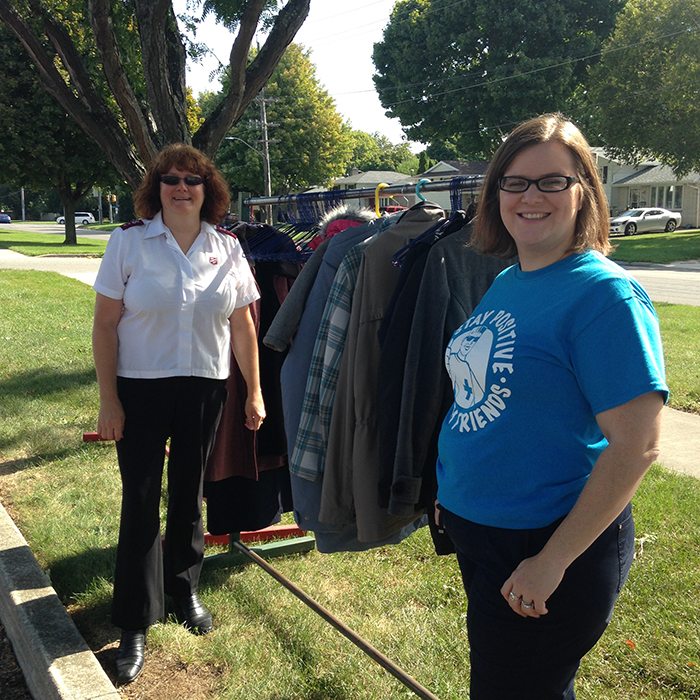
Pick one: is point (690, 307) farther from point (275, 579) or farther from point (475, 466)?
point (475, 466)

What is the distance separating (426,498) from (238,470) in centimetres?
133

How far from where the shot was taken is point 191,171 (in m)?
3.11

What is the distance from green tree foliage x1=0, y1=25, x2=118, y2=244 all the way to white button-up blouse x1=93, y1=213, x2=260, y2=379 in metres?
28.5

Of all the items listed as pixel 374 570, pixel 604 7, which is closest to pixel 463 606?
pixel 374 570

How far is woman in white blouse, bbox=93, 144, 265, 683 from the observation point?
2.96m

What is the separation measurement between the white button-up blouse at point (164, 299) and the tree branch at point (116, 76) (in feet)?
8.76

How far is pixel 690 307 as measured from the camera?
13195mm

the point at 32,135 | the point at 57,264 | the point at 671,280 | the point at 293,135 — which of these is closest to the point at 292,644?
the point at 671,280

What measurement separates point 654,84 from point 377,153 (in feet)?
266

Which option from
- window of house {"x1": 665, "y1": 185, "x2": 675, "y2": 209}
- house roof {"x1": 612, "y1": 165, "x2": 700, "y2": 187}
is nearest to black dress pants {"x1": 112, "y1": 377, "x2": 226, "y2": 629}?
house roof {"x1": 612, "y1": 165, "x2": 700, "y2": 187}

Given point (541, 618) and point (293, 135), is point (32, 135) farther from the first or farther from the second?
point (541, 618)

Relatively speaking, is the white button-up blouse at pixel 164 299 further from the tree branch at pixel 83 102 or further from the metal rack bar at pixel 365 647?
the tree branch at pixel 83 102

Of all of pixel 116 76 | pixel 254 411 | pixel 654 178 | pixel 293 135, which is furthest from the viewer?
pixel 293 135

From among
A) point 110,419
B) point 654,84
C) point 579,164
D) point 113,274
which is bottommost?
point 110,419
